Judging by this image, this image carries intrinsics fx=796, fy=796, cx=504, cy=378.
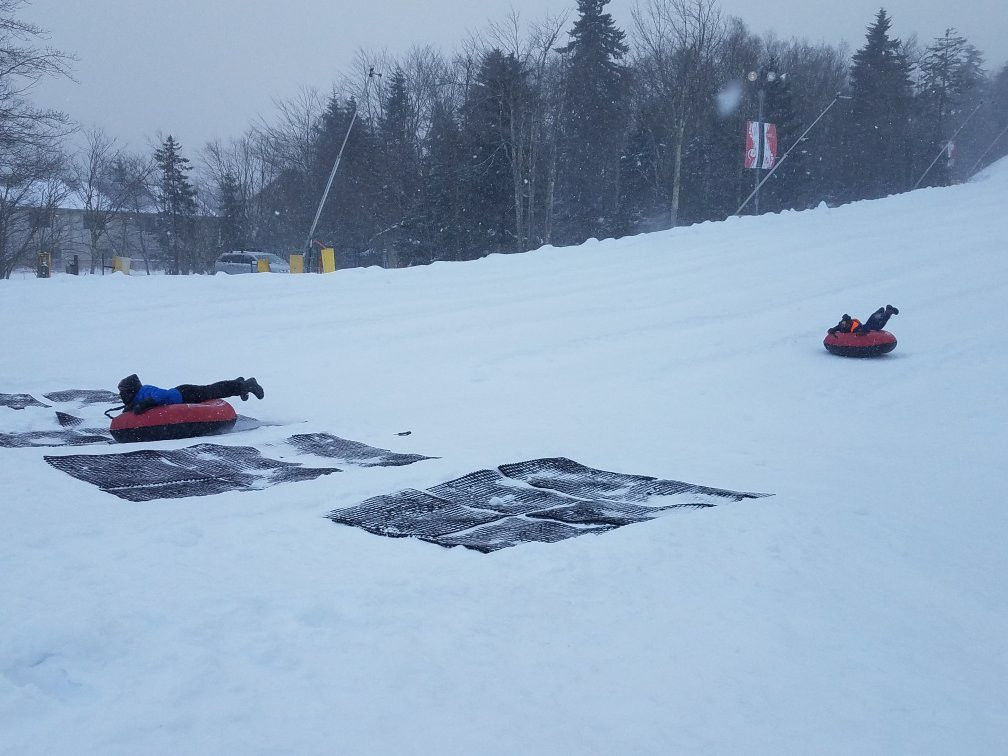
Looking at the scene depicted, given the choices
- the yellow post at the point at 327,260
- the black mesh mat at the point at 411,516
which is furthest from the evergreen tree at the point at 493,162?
the black mesh mat at the point at 411,516

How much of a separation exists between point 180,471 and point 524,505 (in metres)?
2.33

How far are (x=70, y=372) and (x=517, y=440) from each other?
540 centimetres

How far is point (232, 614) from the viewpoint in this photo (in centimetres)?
291

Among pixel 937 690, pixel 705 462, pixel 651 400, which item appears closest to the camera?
pixel 937 690

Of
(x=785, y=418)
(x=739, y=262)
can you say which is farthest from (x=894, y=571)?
(x=739, y=262)

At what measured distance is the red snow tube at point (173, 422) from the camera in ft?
20.2

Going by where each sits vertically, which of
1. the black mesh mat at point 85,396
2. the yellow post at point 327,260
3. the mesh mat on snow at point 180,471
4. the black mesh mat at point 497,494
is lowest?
the black mesh mat at point 497,494

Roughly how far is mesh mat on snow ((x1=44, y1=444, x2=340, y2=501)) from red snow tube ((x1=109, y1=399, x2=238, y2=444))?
1.56ft

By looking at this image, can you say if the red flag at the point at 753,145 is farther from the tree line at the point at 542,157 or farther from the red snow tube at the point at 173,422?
the red snow tube at the point at 173,422

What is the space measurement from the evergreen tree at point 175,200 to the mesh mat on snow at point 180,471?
3712cm

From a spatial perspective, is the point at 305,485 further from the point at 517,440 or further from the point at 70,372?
the point at 70,372

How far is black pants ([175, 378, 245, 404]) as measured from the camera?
6.63 m

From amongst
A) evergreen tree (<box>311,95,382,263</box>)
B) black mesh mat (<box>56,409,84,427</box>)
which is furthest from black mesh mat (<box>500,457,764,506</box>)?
evergreen tree (<box>311,95,382,263</box>)

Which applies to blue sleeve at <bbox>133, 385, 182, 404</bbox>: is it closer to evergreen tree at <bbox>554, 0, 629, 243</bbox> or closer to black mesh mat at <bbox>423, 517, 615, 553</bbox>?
black mesh mat at <bbox>423, 517, 615, 553</bbox>
